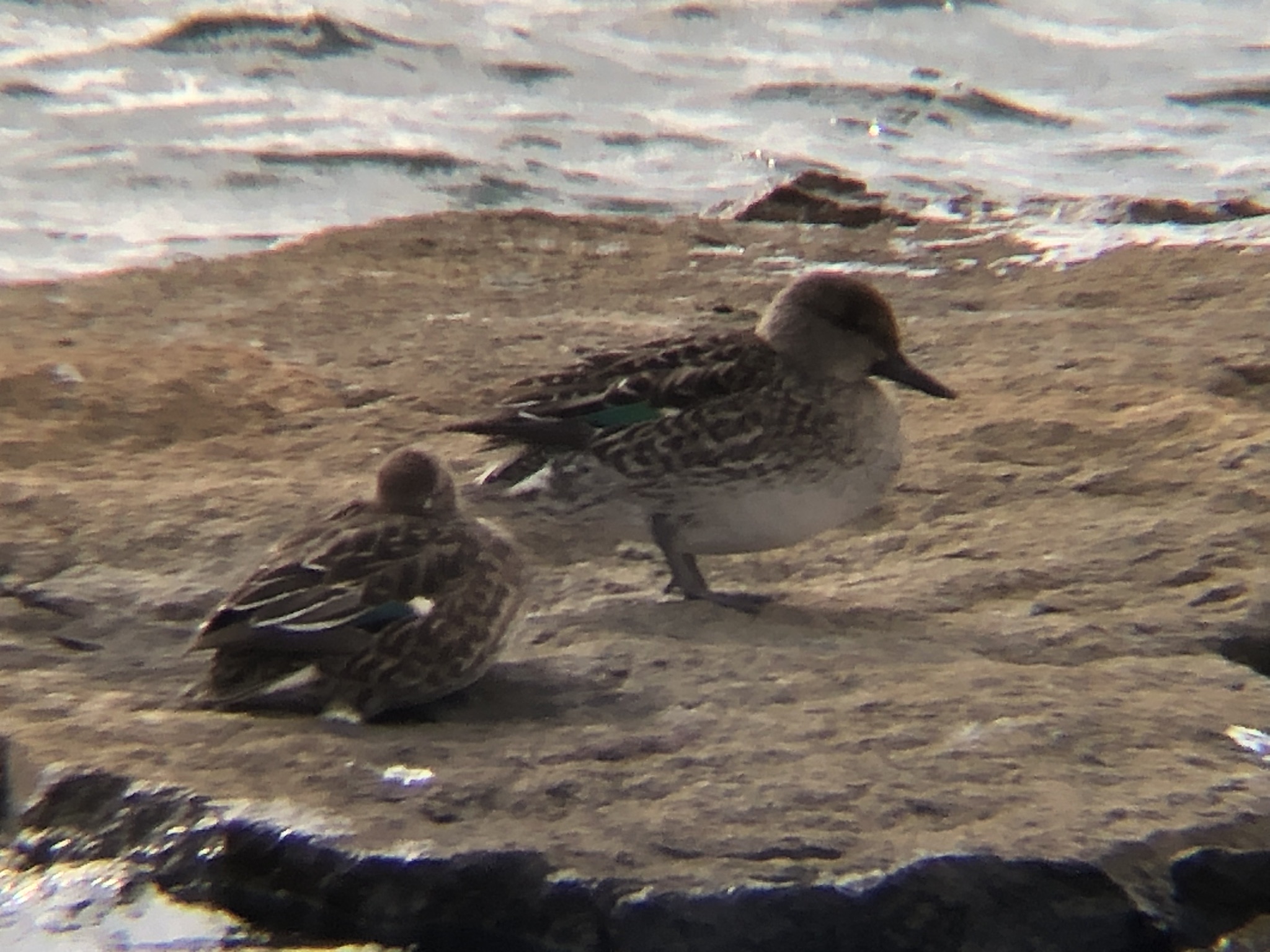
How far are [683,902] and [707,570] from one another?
2077 mm

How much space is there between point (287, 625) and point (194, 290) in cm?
380

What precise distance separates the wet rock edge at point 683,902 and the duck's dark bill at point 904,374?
235 cm

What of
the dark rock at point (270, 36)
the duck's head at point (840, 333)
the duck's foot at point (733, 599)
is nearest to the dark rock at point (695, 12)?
the dark rock at point (270, 36)

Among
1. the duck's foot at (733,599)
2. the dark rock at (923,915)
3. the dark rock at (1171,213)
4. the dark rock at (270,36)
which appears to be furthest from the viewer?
the dark rock at (270,36)

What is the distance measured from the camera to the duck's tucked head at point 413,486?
4750 millimetres

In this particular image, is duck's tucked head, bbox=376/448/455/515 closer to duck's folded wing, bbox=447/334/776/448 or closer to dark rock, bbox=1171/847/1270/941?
duck's folded wing, bbox=447/334/776/448

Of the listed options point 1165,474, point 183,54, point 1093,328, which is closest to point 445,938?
point 1165,474

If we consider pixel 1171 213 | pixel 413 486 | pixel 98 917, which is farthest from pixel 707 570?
pixel 1171 213

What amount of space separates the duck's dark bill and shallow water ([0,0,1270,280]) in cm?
379

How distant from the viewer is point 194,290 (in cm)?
769

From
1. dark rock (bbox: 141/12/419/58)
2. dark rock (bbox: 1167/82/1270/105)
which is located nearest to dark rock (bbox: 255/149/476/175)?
→ dark rock (bbox: 141/12/419/58)

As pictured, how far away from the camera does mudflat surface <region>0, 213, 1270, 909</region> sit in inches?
147

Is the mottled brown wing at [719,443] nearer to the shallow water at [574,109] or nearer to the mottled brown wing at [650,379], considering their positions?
the mottled brown wing at [650,379]

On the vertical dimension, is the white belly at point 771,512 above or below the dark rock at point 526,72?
above
